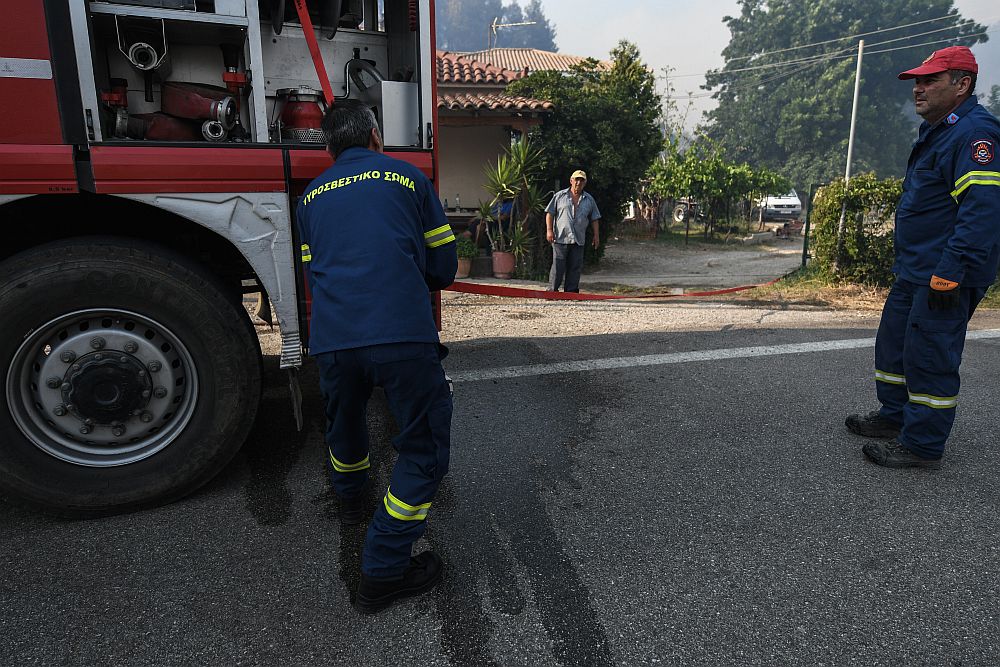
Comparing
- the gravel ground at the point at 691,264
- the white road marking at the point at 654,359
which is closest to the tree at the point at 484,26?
the gravel ground at the point at 691,264

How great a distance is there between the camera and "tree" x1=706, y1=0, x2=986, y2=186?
5469 cm

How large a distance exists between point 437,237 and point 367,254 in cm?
33

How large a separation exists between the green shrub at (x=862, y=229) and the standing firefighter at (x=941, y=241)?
549cm

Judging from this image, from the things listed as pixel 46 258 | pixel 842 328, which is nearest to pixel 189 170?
pixel 46 258

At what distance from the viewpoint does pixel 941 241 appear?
3170mm

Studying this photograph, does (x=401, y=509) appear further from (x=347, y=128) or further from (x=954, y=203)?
(x=954, y=203)

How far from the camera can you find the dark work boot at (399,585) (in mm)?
2160

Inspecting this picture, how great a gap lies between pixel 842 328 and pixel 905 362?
10.7ft

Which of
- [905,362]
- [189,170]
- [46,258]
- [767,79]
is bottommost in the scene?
[905,362]

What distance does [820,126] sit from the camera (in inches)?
2152

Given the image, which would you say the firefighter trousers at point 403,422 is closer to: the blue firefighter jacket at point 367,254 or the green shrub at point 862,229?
the blue firefighter jacket at point 367,254

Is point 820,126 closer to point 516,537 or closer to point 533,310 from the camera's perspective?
point 533,310

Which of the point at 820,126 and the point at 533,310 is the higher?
the point at 820,126

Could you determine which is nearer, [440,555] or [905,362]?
[440,555]
